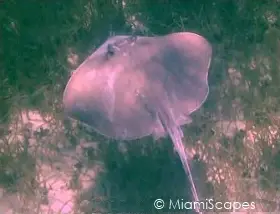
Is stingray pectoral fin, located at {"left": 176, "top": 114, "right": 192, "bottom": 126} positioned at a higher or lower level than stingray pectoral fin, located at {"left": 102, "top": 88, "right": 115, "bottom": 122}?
lower

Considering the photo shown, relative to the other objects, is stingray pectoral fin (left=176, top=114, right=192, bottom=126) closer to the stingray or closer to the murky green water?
the stingray

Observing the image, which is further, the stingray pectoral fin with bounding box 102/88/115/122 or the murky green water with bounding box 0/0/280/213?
the murky green water with bounding box 0/0/280/213

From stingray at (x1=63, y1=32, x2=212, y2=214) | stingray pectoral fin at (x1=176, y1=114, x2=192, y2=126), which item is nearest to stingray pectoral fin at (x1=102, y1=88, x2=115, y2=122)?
stingray at (x1=63, y1=32, x2=212, y2=214)

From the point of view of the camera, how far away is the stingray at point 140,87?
14.0 feet

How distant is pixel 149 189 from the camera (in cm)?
479

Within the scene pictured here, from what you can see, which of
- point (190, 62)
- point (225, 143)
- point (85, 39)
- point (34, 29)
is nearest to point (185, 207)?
point (225, 143)

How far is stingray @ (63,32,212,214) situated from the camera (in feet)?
14.0

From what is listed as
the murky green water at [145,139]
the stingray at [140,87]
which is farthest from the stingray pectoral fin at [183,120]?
the murky green water at [145,139]

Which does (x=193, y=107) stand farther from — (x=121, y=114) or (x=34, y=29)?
(x=34, y=29)

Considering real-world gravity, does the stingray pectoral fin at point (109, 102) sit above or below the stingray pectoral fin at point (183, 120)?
above

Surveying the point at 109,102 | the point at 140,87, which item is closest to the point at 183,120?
the point at 140,87

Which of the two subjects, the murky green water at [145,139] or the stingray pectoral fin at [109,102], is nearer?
the stingray pectoral fin at [109,102]

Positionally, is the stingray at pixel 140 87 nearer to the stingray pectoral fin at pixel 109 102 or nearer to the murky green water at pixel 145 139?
the stingray pectoral fin at pixel 109 102

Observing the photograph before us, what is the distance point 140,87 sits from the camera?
14.5ft
